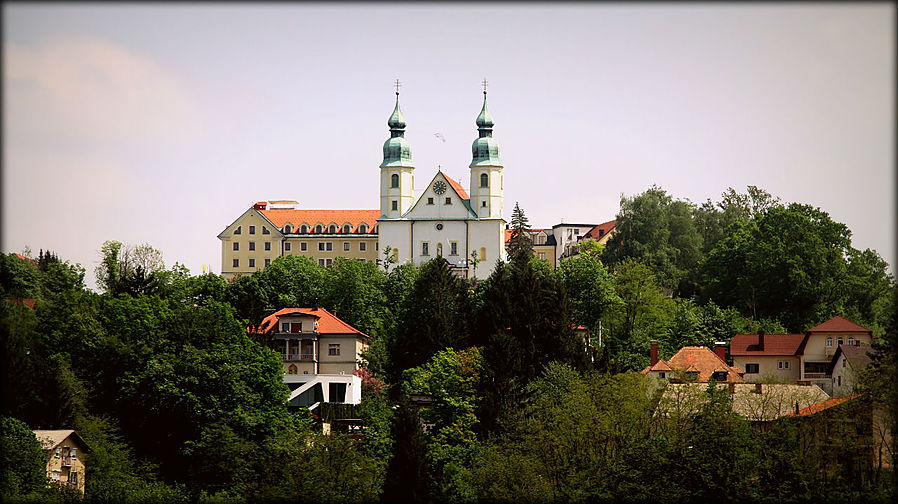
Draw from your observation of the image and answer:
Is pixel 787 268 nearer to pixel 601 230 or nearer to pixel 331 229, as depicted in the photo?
pixel 601 230

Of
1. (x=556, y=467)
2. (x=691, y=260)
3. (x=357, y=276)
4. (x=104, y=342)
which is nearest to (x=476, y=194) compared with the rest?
(x=691, y=260)

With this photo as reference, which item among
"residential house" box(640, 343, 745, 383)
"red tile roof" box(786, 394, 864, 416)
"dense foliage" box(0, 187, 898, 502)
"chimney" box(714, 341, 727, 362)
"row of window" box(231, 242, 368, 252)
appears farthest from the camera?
"row of window" box(231, 242, 368, 252)

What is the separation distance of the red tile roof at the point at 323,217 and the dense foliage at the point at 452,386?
41.3m

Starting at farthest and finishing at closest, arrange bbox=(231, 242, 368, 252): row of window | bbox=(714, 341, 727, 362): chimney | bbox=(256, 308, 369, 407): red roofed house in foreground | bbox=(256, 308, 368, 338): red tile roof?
bbox=(231, 242, 368, 252): row of window
bbox=(714, 341, 727, 362): chimney
bbox=(256, 308, 368, 338): red tile roof
bbox=(256, 308, 369, 407): red roofed house in foreground

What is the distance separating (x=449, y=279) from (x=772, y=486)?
27.1 metres

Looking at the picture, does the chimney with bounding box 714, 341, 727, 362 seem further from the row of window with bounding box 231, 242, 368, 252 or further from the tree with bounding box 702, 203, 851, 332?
the row of window with bounding box 231, 242, 368, 252

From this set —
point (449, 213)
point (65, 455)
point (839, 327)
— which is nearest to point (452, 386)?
point (65, 455)

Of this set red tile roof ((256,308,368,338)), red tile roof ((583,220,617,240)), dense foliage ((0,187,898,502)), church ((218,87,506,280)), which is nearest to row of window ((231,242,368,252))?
church ((218,87,506,280))

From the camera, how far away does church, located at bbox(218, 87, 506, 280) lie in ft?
408

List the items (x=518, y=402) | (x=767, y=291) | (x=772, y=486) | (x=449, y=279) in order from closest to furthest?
(x=772, y=486), (x=518, y=402), (x=449, y=279), (x=767, y=291)

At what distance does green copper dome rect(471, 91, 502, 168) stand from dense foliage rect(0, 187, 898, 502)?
3222 cm

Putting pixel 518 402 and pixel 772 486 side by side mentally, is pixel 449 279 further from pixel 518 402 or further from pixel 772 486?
pixel 772 486

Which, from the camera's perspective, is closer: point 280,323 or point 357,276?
point 280,323

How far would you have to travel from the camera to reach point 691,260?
11444 cm
